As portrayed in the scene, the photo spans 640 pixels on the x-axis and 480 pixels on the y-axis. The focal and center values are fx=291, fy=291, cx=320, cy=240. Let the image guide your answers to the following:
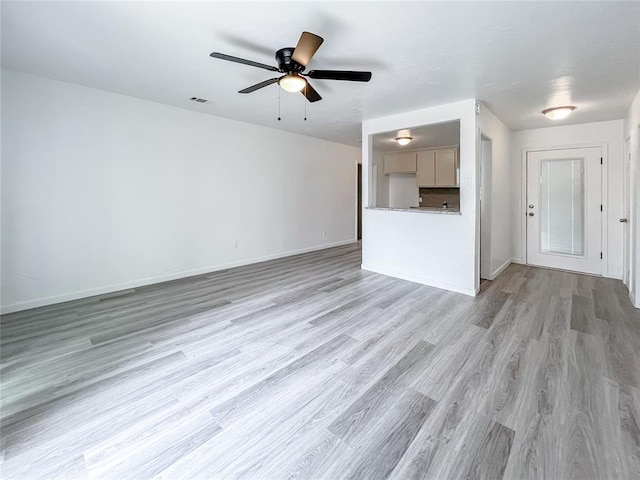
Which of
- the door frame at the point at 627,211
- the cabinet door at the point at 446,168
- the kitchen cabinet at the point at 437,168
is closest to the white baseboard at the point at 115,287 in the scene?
the kitchen cabinet at the point at 437,168

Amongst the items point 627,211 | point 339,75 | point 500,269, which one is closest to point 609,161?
point 627,211

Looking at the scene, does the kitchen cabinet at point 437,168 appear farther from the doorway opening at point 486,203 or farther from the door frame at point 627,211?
the door frame at point 627,211

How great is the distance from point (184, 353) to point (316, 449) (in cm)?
144

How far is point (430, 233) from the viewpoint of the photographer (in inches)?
165

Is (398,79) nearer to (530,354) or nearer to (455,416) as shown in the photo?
(530,354)

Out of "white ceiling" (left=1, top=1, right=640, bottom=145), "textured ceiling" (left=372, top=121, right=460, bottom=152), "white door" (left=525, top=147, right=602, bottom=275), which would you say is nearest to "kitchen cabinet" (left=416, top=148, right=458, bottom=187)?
"textured ceiling" (left=372, top=121, right=460, bottom=152)

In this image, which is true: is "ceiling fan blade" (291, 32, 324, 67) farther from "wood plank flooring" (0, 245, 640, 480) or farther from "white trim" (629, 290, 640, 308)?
"white trim" (629, 290, 640, 308)

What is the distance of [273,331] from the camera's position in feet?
9.12

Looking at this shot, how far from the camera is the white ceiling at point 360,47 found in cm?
202

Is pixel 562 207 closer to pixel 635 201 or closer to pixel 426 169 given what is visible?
pixel 635 201

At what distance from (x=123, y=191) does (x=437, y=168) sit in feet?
21.3

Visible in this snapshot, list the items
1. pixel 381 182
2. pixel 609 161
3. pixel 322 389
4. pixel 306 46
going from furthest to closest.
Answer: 1. pixel 381 182
2. pixel 609 161
3. pixel 306 46
4. pixel 322 389

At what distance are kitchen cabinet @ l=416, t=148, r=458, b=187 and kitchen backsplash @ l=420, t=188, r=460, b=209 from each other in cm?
48

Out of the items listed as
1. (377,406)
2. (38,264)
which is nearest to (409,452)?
(377,406)
